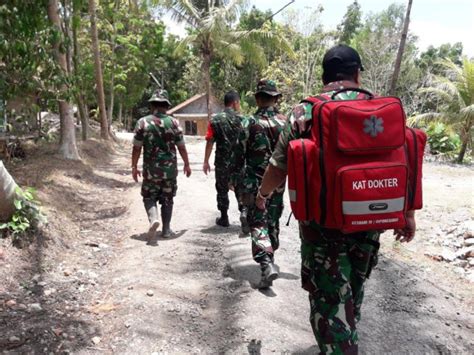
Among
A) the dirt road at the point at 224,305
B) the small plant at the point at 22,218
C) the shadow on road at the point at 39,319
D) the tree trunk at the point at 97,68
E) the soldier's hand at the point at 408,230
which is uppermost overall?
the tree trunk at the point at 97,68

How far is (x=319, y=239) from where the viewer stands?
2305 millimetres

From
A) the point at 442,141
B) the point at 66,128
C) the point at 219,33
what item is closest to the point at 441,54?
the point at 442,141

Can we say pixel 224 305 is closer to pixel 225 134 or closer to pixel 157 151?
pixel 157 151

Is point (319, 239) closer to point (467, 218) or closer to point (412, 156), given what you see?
point (412, 156)

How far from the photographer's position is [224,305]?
3.59m

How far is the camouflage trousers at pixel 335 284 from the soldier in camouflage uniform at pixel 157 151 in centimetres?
298

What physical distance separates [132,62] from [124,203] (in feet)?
64.1

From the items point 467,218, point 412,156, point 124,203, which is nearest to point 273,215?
point 412,156

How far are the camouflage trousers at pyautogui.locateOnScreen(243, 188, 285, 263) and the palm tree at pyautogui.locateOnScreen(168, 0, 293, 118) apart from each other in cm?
1454

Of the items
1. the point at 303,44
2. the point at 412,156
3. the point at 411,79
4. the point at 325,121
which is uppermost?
the point at 303,44

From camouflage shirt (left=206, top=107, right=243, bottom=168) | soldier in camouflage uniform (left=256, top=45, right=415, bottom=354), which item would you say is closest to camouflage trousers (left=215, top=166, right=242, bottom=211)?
camouflage shirt (left=206, top=107, right=243, bottom=168)

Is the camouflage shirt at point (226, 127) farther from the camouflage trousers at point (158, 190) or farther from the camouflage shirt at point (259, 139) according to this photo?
the camouflage shirt at point (259, 139)

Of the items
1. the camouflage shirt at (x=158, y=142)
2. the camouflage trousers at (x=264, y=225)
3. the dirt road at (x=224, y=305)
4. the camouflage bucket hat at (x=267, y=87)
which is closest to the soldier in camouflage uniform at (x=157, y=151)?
the camouflage shirt at (x=158, y=142)

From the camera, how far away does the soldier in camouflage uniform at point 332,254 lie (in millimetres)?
2277
